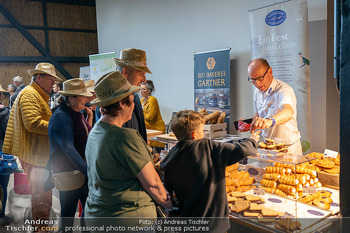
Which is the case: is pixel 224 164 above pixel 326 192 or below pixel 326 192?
above

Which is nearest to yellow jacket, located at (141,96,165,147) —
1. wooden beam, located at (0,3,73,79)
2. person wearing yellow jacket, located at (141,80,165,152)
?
person wearing yellow jacket, located at (141,80,165,152)

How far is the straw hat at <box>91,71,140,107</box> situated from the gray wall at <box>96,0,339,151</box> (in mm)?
3400

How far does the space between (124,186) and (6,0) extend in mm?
10081

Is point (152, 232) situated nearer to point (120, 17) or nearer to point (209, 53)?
point (209, 53)

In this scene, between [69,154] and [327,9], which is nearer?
[69,154]

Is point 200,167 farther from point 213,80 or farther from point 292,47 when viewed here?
point 213,80

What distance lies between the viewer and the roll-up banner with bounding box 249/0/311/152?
387cm

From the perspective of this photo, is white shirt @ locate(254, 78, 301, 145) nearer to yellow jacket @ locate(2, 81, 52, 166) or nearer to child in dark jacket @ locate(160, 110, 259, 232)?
child in dark jacket @ locate(160, 110, 259, 232)

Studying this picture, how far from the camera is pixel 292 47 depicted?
3975 millimetres

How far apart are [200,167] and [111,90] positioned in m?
0.69

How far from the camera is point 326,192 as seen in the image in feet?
7.24

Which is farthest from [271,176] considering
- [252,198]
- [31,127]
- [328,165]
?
[31,127]

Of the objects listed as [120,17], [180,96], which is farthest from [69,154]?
[120,17]

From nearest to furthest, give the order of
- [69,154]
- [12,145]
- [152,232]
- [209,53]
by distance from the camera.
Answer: [152,232] < [69,154] < [12,145] < [209,53]
